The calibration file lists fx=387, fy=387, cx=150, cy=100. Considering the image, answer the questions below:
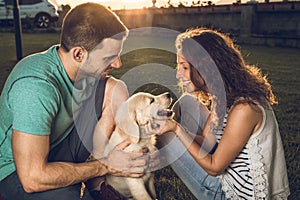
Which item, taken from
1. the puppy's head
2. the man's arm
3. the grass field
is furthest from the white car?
the man's arm

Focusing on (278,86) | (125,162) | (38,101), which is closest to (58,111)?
(38,101)

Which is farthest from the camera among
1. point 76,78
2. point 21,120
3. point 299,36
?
point 299,36

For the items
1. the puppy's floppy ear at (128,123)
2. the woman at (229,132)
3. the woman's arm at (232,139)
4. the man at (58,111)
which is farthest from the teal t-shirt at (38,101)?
the woman's arm at (232,139)

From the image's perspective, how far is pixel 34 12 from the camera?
18438mm

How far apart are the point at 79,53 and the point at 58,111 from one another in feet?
1.17

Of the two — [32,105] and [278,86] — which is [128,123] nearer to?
[32,105]

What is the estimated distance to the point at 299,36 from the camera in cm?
1439

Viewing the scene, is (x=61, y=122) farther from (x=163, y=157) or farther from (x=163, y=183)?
(x=163, y=183)

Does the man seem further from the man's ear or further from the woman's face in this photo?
the woman's face

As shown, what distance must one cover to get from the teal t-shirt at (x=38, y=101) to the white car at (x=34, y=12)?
1713cm

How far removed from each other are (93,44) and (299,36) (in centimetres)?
1368

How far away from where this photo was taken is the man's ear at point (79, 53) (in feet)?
7.27

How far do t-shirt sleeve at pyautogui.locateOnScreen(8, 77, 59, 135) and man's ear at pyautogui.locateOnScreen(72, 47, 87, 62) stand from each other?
278mm

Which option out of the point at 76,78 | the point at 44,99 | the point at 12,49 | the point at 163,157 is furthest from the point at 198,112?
the point at 12,49
